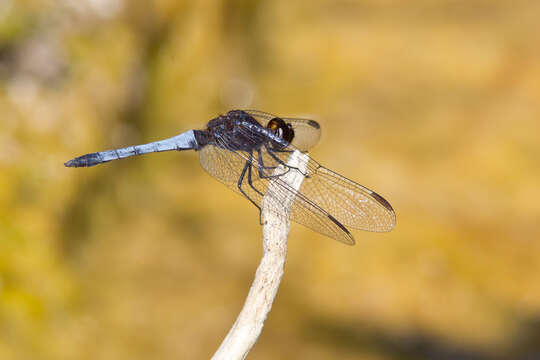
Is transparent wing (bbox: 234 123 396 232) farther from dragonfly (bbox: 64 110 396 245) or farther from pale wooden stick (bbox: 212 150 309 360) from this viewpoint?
pale wooden stick (bbox: 212 150 309 360)

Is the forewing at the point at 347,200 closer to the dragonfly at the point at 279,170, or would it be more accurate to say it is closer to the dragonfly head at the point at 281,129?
the dragonfly at the point at 279,170

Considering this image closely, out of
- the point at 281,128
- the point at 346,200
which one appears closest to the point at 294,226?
the point at 281,128

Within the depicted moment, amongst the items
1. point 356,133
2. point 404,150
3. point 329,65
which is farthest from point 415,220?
point 329,65

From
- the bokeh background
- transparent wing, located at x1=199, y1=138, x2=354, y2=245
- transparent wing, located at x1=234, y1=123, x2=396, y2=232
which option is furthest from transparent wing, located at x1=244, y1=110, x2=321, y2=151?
the bokeh background

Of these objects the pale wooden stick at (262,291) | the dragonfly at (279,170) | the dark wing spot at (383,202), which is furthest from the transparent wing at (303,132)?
the pale wooden stick at (262,291)

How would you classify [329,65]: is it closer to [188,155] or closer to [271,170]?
[188,155]

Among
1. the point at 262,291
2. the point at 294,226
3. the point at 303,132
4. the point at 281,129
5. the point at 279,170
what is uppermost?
the point at 294,226

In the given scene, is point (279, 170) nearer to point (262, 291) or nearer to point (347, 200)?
point (347, 200)
